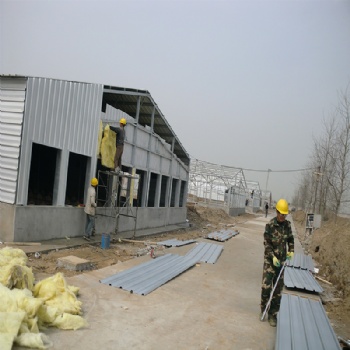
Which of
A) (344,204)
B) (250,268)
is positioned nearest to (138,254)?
(250,268)

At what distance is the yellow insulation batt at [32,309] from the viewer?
3.82 meters

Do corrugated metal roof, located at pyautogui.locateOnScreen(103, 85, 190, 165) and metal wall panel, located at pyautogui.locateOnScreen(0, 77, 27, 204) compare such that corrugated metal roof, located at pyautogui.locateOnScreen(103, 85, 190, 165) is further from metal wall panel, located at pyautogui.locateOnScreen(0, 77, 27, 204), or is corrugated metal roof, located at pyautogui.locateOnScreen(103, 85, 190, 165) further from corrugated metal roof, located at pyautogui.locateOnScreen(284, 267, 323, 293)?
corrugated metal roof, located at pyautogui.locateOnScreen(284, 267, 323, 293)

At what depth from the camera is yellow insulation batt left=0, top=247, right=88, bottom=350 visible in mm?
3824

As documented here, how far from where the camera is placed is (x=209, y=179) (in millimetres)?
39844

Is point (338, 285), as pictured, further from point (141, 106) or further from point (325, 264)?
point (141, 106)

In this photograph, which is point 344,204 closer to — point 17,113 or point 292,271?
point 292,271

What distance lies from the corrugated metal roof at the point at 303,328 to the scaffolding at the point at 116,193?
755 centimetres

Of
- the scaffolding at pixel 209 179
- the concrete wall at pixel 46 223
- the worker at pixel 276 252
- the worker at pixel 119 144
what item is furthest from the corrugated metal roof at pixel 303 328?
the scaffolding at pixel 209 179

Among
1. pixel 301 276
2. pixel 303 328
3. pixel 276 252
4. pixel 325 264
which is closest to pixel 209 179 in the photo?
pixel 325 264

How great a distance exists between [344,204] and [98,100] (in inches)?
708

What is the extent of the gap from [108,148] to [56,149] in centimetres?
195

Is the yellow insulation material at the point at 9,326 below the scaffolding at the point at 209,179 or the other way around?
below

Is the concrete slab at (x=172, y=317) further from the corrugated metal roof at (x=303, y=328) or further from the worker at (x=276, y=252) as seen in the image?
the worker at (x=276, y=252)

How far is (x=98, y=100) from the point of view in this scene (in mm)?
12172
